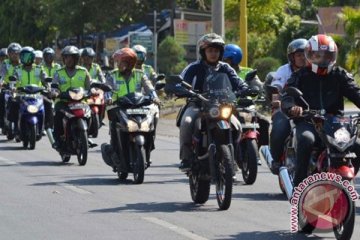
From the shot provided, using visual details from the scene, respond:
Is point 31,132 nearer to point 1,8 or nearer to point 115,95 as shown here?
point 115,95

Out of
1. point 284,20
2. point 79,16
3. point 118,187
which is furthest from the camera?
point 79,16

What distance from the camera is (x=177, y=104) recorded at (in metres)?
36.9

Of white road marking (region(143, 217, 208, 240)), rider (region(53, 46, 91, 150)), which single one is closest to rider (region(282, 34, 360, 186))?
white road marking (region(143, 217, 208, 240))

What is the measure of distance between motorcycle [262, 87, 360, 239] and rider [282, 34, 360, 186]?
0.18m

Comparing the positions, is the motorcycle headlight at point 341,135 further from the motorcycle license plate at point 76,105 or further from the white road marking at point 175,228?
the motorcycle license plate at point 76,105

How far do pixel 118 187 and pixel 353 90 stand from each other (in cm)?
520

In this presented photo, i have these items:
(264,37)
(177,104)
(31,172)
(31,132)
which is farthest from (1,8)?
(31,172)

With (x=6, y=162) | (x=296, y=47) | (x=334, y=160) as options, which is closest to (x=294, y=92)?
(x=334, y=160)

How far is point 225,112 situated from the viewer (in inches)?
492

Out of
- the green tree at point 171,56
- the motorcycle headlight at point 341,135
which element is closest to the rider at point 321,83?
the motorcycle headlight at point 341,135

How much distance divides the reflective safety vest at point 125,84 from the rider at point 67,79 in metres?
2.83

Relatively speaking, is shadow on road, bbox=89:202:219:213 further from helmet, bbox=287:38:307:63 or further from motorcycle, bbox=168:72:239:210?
helmet, bbox=287:38:307:63

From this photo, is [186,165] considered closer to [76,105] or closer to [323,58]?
[323,58]

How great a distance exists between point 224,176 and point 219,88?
120cm
